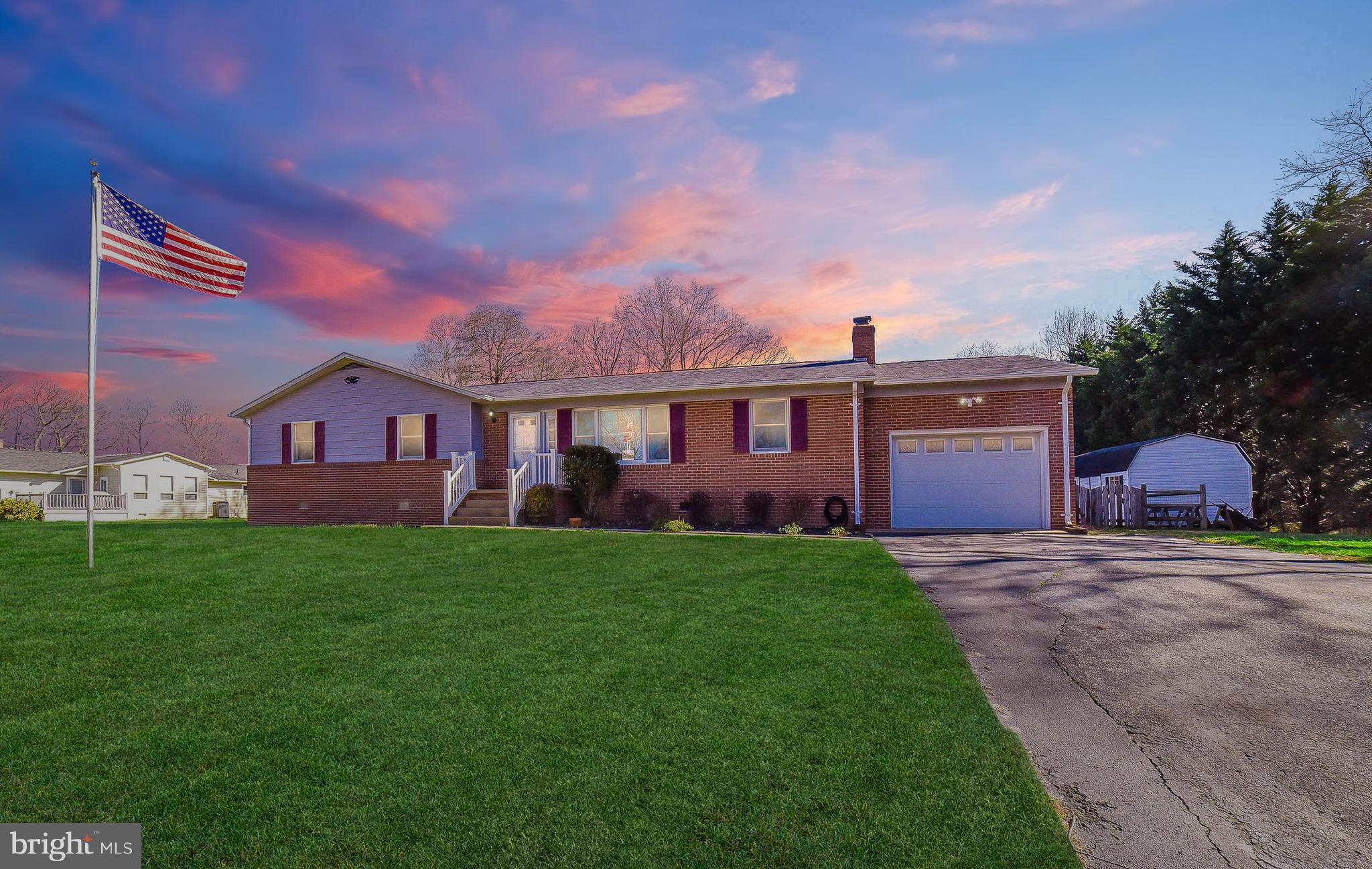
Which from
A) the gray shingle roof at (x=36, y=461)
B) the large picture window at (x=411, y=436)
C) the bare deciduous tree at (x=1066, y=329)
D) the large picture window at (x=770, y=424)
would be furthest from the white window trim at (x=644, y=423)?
the bare deciduous tree at (x=1066, y=329)

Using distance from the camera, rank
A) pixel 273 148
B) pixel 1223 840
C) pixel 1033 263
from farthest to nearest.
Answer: pixel 1033 263, pixel 273 148, pixel 1223 840

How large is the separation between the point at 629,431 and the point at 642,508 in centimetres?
219

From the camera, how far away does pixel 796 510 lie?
1620 centimetres

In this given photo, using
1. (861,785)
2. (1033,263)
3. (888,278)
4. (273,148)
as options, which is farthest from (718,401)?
(861,785)

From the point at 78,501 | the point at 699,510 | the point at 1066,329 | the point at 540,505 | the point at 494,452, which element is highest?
the point at 1066,329

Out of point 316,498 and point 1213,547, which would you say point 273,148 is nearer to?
point 316,498

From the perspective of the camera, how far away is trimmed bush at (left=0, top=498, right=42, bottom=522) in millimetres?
28750

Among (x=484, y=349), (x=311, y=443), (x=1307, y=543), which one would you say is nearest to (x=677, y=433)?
(x=311, y=443)

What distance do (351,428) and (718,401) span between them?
35.5 ft

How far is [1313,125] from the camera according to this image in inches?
894

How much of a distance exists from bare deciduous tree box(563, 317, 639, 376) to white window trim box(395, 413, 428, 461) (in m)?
18.6

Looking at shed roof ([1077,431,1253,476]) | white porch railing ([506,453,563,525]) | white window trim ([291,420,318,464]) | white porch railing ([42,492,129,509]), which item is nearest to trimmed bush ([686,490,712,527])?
white porch railing ([506,453,563,525])

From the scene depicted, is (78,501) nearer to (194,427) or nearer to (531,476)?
(194,427)

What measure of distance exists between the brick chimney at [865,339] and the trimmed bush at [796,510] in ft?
17.7
